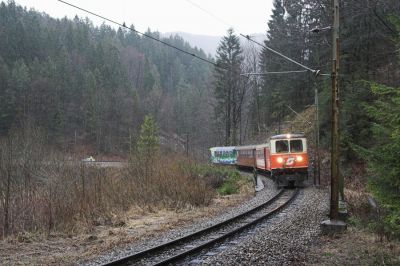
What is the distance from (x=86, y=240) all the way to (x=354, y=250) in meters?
6.43

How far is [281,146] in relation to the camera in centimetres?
2617

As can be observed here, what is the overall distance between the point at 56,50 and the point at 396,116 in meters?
108

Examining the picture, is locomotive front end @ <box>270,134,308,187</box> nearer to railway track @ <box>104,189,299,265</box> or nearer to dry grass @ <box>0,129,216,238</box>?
dry grass @ <box>0,129,216,238</box>

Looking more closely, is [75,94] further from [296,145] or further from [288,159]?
[288,159]

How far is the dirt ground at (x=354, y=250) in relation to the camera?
8.12 m

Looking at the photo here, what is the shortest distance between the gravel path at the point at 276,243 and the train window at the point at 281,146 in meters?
10.2

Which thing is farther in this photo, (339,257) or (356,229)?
(356,229)

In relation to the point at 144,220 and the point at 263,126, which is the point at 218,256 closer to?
the point at 144,220

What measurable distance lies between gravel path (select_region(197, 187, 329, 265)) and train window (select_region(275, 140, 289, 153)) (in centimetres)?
1022

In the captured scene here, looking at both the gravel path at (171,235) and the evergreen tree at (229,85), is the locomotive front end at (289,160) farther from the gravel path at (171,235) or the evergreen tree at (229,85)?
the evergreen tree at (229,85)

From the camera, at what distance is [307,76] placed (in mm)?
42938

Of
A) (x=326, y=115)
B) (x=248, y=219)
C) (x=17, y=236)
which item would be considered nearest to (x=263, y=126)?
(x=326, y=115)

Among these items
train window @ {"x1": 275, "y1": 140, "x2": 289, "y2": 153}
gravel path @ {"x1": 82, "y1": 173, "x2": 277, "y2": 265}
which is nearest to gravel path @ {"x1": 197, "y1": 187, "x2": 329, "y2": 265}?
gravel path @ {"x1": 82, "y1": 173, "x2": 277, "y2": 265}

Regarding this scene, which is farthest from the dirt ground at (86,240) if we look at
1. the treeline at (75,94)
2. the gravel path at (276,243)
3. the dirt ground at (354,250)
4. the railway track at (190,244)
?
the treeline at (75,94)
